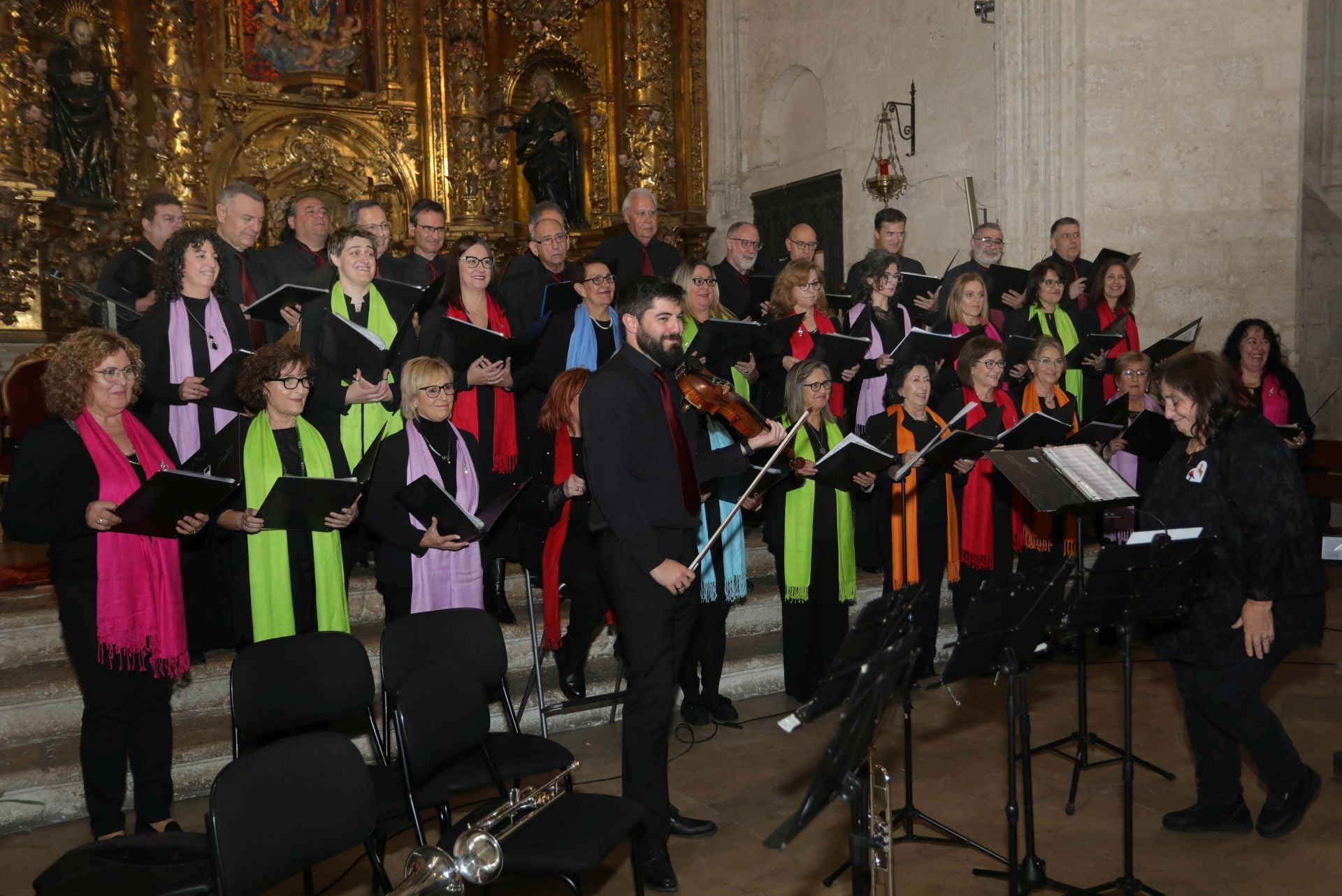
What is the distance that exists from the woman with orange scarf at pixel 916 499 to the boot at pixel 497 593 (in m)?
2.00

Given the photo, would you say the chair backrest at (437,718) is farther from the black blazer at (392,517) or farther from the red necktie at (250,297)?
the red necktie at (250,297)

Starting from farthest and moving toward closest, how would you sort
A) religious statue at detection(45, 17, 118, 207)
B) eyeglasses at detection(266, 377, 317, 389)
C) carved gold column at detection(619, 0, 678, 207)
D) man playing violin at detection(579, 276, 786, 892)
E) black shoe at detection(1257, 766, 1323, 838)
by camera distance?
carved gold column at detection(619, 0, 678, 207), religious statue at detection(45, 17, 118, 207), eyeglasses at detection(266, 377, 317, 389), black shoe at detection(1257, 766, 1323, 838), man playing violin at detection(579, 276, 786, 892)

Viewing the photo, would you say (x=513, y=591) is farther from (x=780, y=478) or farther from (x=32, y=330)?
(x=32, y=330)

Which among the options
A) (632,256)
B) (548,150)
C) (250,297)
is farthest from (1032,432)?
(548,150)

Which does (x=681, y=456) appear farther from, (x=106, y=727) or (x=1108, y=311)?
(x=1108, y=311)

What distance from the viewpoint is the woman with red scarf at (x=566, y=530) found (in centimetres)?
543

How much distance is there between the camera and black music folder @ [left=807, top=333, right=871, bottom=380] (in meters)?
5.96

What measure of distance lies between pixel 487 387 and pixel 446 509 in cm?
175

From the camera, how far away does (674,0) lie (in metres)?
12.5

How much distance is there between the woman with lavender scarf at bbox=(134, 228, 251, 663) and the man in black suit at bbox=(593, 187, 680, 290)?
8.81 ft

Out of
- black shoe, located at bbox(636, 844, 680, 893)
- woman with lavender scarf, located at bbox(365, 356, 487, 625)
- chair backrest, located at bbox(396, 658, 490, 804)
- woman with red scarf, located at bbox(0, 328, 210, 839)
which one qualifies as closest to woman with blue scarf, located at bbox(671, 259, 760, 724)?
woman with lavender scarf, located at bbox(365, 356, 487, 625)

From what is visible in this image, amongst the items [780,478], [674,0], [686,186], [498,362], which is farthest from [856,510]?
[674,0]

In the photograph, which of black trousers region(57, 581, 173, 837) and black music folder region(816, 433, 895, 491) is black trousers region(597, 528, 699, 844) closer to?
black music folder region(816, 433, 895, 491)

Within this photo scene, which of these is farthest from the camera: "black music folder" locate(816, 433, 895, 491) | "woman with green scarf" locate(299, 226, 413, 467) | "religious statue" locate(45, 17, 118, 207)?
"religious statue" locate(45, 17, 118, 207)
